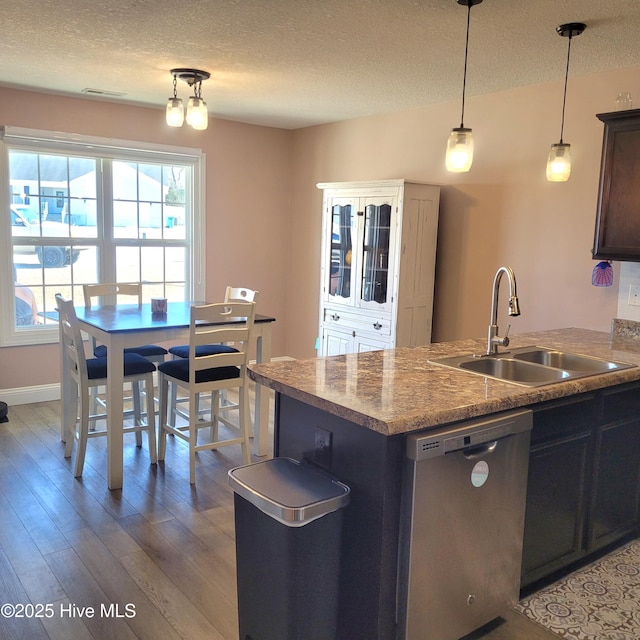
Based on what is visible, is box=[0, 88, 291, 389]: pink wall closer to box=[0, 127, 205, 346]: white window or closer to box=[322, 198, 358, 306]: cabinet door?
box=[0, 127, 205, 346]: white window

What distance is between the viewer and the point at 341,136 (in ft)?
17.5

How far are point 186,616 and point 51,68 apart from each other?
3.31 metres

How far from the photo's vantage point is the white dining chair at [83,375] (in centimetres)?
331

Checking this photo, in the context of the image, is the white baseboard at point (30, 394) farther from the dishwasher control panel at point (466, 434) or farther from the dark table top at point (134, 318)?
the dishwasher control panel at point (466, 434)

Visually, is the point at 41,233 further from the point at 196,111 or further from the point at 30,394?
the point at 196,111

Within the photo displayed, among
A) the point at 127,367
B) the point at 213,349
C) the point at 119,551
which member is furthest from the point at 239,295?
the point at 119,551

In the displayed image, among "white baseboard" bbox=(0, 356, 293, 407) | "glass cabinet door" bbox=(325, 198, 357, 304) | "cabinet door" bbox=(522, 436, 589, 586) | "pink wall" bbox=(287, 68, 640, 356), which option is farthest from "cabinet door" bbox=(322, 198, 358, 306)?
"cabinet door" bbox=(522, 436, 589, 586)

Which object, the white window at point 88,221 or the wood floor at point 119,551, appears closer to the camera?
the wood floor at point 119,551

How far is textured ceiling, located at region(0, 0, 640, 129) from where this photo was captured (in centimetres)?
264

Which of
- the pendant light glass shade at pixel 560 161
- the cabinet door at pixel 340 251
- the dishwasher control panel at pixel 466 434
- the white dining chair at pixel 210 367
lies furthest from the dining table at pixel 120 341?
the dishwasher control panel at pixel 466 434

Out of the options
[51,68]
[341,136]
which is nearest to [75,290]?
[51,68]

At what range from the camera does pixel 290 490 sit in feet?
6.02

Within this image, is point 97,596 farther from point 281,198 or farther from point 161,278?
point 281,198

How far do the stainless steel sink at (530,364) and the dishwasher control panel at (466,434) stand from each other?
0.46 metres
